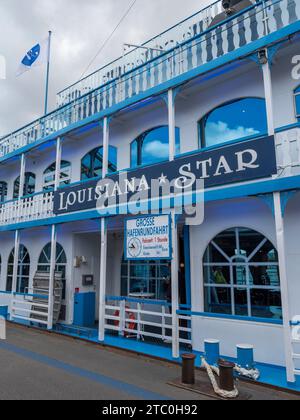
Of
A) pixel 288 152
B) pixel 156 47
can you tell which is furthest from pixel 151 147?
pixel 288 152

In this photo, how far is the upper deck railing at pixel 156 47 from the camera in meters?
9.03

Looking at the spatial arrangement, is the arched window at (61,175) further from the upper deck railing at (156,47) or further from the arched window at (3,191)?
the arched window at (3,191)

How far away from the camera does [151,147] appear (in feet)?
29.9

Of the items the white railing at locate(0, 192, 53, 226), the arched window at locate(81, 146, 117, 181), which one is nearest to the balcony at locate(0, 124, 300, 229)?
the white railing at locate(0, 192, 53, 226)

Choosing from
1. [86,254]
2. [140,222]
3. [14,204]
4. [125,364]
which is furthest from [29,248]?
[125,364]

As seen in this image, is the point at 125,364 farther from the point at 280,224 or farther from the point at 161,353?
the point at 280,224

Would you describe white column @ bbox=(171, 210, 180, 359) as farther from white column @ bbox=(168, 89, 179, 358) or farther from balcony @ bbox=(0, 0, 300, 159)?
balcony @ bbox=(0, 0, 300, 159)

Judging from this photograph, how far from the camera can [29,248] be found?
1205 centimetres

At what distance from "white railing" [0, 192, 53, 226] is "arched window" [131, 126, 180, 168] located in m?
3.17

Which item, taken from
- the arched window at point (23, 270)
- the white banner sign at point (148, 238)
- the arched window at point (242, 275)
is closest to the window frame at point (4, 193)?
the arched window at point (23, 270)

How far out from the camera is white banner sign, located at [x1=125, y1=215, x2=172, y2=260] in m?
6.90

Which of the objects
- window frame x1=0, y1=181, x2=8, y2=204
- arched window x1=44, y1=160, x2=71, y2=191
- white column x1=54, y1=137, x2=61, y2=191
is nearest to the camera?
white column x1=54, y1=137, x2=61, y2=191

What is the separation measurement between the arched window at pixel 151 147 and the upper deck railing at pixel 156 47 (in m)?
1.80

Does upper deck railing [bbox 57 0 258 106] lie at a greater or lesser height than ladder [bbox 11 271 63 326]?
greater
